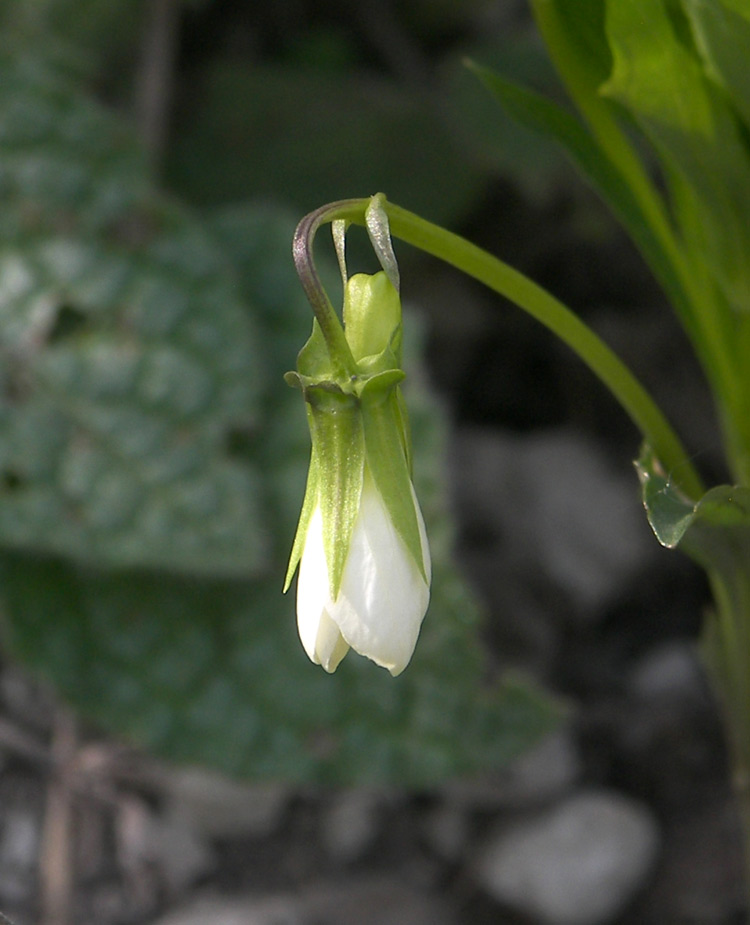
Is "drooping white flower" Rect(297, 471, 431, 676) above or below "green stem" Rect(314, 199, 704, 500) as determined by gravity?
below

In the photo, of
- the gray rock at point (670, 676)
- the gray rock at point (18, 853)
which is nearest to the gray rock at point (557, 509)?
the gray rock at point (670, 676)

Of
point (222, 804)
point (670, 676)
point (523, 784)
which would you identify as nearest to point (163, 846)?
point (222, 804)

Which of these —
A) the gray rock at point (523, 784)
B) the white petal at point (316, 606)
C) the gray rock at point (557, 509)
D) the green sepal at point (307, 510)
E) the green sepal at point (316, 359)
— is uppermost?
the gray rock at point (557, 509)

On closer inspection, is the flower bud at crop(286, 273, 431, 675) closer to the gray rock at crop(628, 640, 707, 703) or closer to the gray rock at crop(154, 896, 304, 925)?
the gray rock at crop(154, 896, 304, 925)

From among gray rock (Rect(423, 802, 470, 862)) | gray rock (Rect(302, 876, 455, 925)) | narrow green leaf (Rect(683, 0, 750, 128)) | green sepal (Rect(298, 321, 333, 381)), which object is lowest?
gray rock (Rect(302, 876, 455, 925))

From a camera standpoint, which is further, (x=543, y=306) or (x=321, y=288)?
(x=543, y=306)

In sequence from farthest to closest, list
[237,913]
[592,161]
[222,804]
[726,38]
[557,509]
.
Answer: [557,509] → [222,804] → [237,913] → [592,161] → [726,38]

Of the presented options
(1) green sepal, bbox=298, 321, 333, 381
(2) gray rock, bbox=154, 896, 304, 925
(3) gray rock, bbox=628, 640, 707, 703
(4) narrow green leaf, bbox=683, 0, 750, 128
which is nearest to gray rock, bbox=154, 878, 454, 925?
(2) gray rock, bbox=154, 896, 304, 925

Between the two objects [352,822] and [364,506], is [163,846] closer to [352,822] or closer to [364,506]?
[352,822]

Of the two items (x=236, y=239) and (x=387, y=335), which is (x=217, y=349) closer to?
(x=236, y=239)

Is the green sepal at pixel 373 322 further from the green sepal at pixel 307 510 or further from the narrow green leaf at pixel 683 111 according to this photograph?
the narrow green leaf at pixel 683 111
